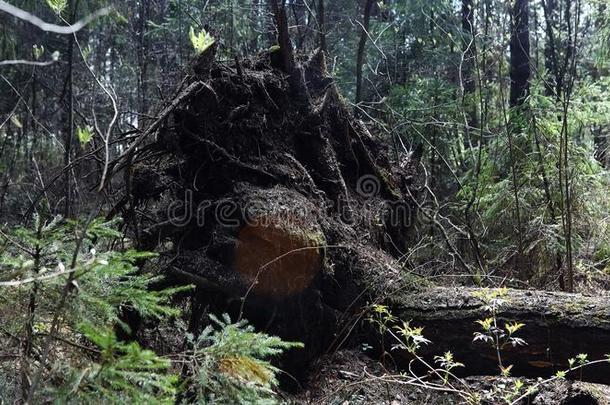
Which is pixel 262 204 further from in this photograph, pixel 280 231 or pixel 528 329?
pixel 528 329


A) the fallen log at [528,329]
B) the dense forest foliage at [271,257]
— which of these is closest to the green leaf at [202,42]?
the dense forest foliage at [271,257]

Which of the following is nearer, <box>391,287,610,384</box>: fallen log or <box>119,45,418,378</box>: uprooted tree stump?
<box>391,287,610,384</box>: fallen log

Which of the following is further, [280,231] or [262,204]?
[262,204]

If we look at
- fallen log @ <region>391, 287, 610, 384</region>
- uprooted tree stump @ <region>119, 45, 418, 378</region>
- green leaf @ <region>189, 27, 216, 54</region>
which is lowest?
fallen log @ <region>391, 287, 610, 384</region>

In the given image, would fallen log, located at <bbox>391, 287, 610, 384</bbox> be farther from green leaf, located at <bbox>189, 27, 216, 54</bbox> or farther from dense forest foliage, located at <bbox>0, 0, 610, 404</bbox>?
green leaf, located at <bbox>189, 27, 216, 54</bbox>

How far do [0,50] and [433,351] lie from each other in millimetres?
7168

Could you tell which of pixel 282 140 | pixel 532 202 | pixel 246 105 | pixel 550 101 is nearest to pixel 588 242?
pixel 532 202

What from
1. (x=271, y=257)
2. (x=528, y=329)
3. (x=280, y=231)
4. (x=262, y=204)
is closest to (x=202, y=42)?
(x=262, y=204)

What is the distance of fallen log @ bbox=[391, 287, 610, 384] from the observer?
3428mm

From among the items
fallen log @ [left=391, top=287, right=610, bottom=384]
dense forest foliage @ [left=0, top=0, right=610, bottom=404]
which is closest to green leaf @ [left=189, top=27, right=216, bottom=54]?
dense forest foliage @ [left=0, top=0, right=610, bottom=404]

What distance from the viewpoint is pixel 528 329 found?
3.56 metres

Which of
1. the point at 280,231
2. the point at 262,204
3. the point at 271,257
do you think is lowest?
the point at 271,257

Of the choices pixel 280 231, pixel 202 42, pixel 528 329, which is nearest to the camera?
pixel 528 329

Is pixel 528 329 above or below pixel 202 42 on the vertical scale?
below
